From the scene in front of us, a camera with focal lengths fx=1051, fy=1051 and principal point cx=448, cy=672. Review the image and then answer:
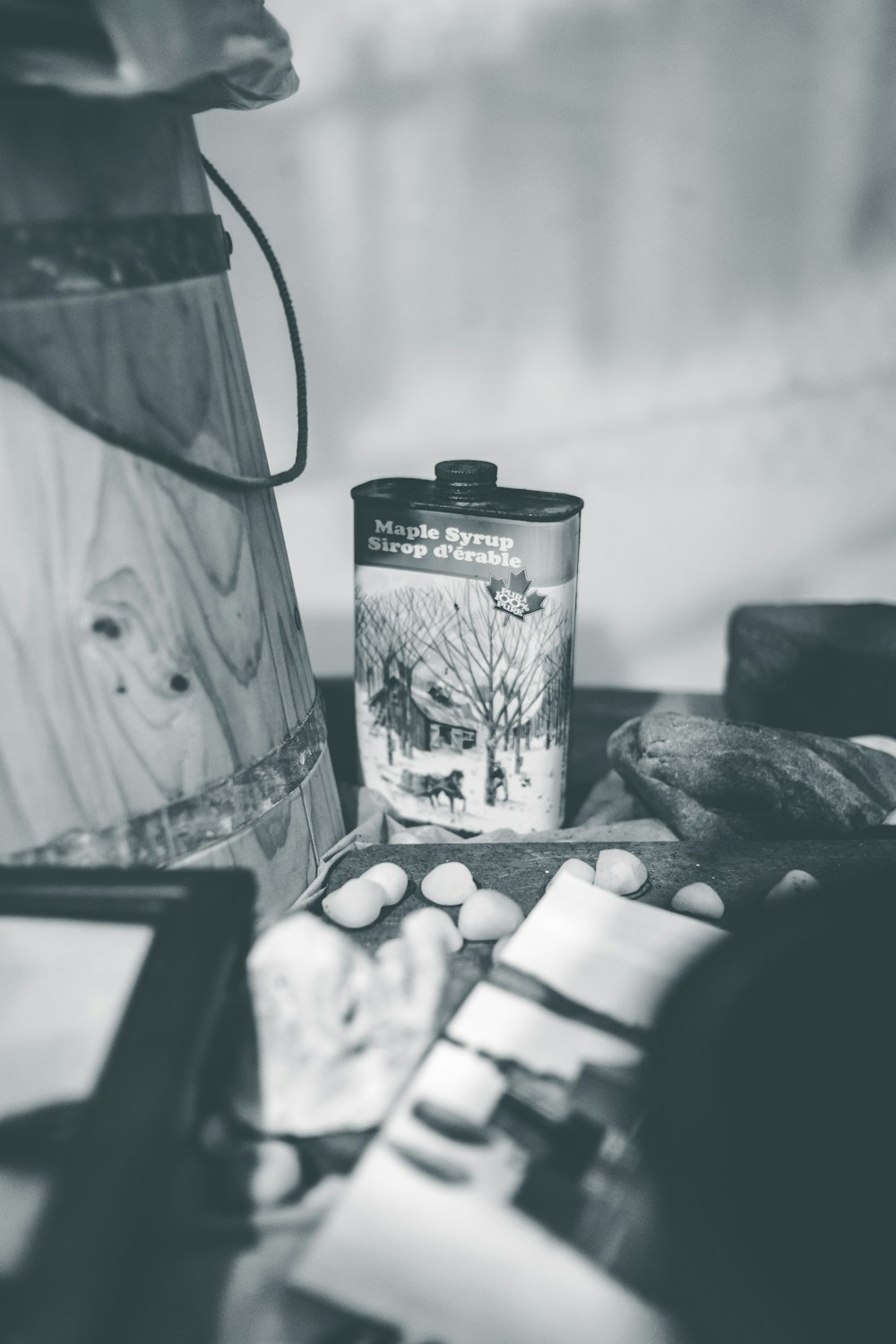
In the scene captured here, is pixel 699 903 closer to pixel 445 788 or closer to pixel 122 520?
pixel 445 788

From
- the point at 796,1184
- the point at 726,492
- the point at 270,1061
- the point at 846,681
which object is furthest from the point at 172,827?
the point at 726,492

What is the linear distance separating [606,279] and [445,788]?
0.56 metres

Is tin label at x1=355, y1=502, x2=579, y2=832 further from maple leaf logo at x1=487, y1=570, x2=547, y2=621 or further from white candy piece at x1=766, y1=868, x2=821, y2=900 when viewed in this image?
white candy piece at x1=766, y1=868, x2=821, y2=900

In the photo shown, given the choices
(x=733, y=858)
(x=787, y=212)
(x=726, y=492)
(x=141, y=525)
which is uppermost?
(x=787, y=212)

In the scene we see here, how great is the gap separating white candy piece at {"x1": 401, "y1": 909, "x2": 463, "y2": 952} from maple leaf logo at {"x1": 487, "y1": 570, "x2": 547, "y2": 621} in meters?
0.22

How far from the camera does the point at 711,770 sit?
78 cm

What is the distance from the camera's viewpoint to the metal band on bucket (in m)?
0.53

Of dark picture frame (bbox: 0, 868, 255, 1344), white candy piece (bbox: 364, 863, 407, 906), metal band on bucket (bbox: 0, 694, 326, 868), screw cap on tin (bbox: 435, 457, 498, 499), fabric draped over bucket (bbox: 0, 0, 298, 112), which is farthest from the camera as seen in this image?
screw cap on tin (bbox: 435, 457, 498, 499)

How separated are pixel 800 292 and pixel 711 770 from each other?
0.54 meters

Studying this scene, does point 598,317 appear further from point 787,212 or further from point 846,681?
point 846,681

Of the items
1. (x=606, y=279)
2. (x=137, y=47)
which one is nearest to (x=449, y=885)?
(x=137, y=47)

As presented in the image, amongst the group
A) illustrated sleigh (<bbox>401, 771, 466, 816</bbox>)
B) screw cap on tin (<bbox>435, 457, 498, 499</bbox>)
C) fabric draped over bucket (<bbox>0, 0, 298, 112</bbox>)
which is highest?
fabric draped over bucket (<bbox>0, 0, 298, 112</bbox>)

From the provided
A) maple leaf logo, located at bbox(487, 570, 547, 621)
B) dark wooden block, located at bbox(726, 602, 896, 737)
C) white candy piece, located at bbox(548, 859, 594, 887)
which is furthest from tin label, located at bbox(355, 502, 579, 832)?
dark wooden block, located at bbox(726, 602, 896, 737)

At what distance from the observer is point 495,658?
29.3 inches
